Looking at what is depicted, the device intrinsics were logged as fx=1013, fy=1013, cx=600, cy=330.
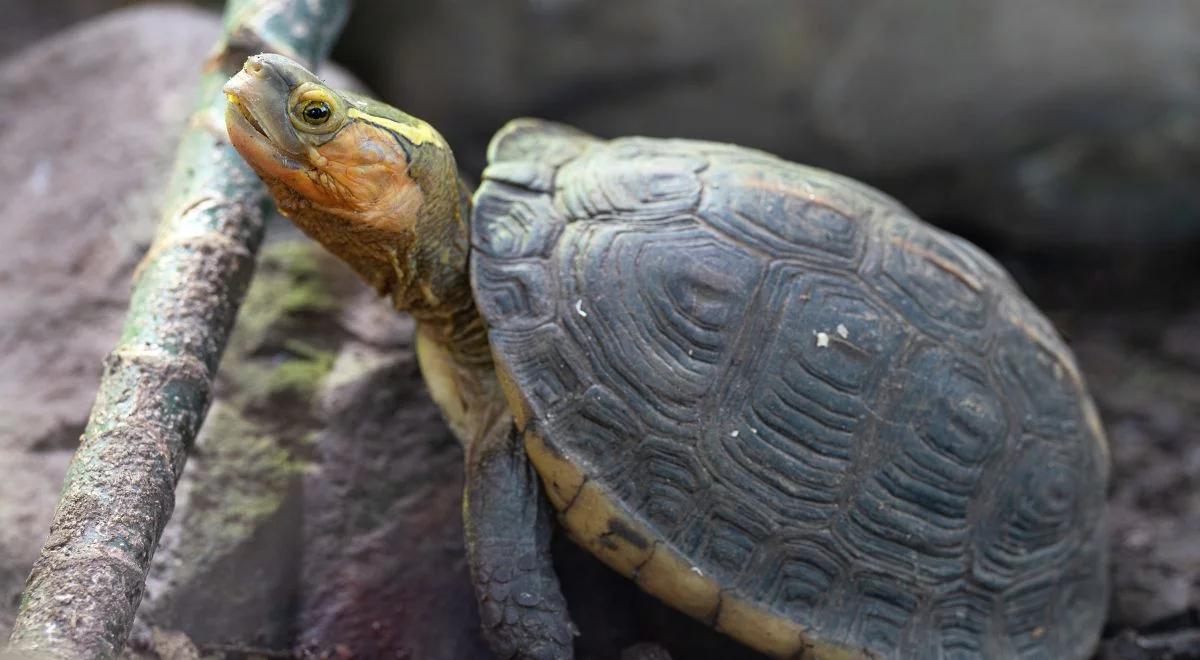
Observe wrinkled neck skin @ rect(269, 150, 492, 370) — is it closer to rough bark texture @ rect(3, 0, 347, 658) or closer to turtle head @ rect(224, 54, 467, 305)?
turtle head @ rect(224, 54, 467, 305)

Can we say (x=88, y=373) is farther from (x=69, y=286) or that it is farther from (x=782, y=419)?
(x=782, y=419)

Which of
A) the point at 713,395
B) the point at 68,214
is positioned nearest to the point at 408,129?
the point at 713,395

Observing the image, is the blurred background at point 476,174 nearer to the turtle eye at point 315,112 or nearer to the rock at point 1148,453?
the rock at point 1148,453

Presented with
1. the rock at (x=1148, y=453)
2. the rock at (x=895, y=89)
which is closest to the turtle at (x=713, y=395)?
the rock at (x=1148, y=453)

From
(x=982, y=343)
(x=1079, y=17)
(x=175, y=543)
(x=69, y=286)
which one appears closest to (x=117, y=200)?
(x=69, y=286)

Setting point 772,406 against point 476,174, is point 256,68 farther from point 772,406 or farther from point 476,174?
point 476,174

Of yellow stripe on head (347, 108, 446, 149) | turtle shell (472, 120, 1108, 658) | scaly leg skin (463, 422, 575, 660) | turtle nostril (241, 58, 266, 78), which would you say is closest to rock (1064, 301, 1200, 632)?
turtle shell (472, 120, 1108, 658)
